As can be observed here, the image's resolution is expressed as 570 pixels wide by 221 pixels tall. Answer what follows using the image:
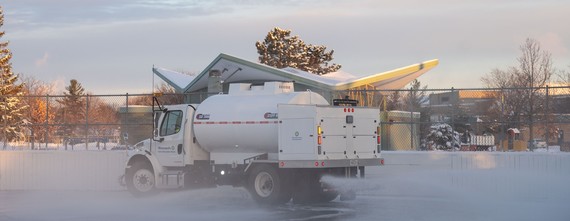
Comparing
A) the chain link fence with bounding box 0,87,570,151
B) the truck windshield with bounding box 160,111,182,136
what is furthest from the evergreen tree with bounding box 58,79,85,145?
the truck windshield with bounding box 160,111,182,136

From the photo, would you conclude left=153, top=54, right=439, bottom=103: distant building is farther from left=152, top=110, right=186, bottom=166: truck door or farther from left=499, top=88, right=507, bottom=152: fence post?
left=499, top=88, right=507, bottom=152: fence post

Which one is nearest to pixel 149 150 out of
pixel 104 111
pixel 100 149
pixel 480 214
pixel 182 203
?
pixel 182 203

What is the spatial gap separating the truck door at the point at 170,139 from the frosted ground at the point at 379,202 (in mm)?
1071

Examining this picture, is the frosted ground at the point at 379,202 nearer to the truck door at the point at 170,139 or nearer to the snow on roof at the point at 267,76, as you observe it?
the truck door at the point at 170,139

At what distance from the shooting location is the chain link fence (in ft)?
83.1

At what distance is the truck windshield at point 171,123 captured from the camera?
2256 centimetres

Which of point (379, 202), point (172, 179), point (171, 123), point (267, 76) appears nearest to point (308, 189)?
point (379, 202)

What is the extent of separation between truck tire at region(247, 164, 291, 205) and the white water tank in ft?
2.26

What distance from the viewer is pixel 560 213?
56.4 feet

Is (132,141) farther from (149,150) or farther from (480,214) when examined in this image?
(480,214)

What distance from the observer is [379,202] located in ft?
69.2

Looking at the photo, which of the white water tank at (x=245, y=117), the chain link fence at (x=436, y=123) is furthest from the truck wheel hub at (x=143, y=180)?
the chain link fence at (x=436, y=123)

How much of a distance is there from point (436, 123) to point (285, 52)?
59.2 metres

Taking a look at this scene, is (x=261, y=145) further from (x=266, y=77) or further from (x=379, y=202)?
(x=266, y=77)
